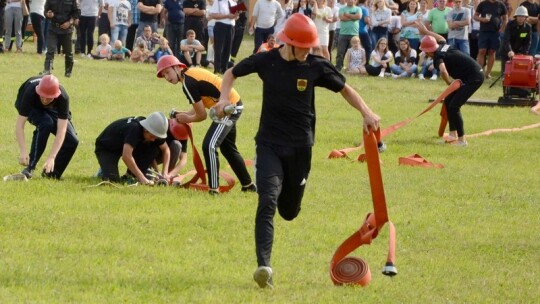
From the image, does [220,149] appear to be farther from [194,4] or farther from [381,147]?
[194,4]

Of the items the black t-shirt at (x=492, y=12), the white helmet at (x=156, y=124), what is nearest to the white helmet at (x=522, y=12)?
the black t-shirt at (x=492, y=12)

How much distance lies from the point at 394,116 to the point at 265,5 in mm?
7605

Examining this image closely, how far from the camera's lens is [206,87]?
12.5 metres

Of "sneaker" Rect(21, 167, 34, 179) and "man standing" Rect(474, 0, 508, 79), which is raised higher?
"sneaker" Rect(21, 167, 34, 179)

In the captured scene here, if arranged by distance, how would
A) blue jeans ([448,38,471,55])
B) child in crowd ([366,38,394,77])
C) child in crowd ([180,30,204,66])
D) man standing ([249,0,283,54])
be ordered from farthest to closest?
child in crowd ([366,38,394,77]), blue jeans ([448,38,471,55]), child in crowd ([180,30,204,66]), man standing ([249,0,283,54])

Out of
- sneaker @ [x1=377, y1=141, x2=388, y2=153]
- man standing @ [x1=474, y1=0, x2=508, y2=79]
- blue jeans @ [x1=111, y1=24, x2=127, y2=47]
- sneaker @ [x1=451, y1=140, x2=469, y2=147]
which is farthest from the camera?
blue jeans @ [x1=111, y1=24, x2=127, y2=47]

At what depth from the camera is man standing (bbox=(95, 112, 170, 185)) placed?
41.9 ft

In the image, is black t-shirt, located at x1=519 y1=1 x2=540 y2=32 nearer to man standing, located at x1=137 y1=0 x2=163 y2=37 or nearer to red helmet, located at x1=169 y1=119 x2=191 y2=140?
man standing, located at x1=137 y1=0 x2=163 y2=37

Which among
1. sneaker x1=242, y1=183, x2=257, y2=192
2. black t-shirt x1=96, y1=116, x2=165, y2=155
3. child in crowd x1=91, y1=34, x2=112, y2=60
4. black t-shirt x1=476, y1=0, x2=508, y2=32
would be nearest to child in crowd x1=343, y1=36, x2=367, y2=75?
black t-shirt x1=476, y1=0, x2=508, y2=32

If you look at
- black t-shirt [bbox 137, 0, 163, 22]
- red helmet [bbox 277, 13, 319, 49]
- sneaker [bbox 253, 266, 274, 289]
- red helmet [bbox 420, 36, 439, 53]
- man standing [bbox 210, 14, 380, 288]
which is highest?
red helmet [bbox 277, 13, 319, 49]

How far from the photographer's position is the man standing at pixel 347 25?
29.0 m

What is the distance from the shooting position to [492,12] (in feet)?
93.7

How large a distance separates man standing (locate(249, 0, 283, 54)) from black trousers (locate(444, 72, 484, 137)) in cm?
1059

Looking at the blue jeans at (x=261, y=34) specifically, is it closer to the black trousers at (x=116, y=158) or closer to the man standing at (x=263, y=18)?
the man standing at (x=263, y=18)
